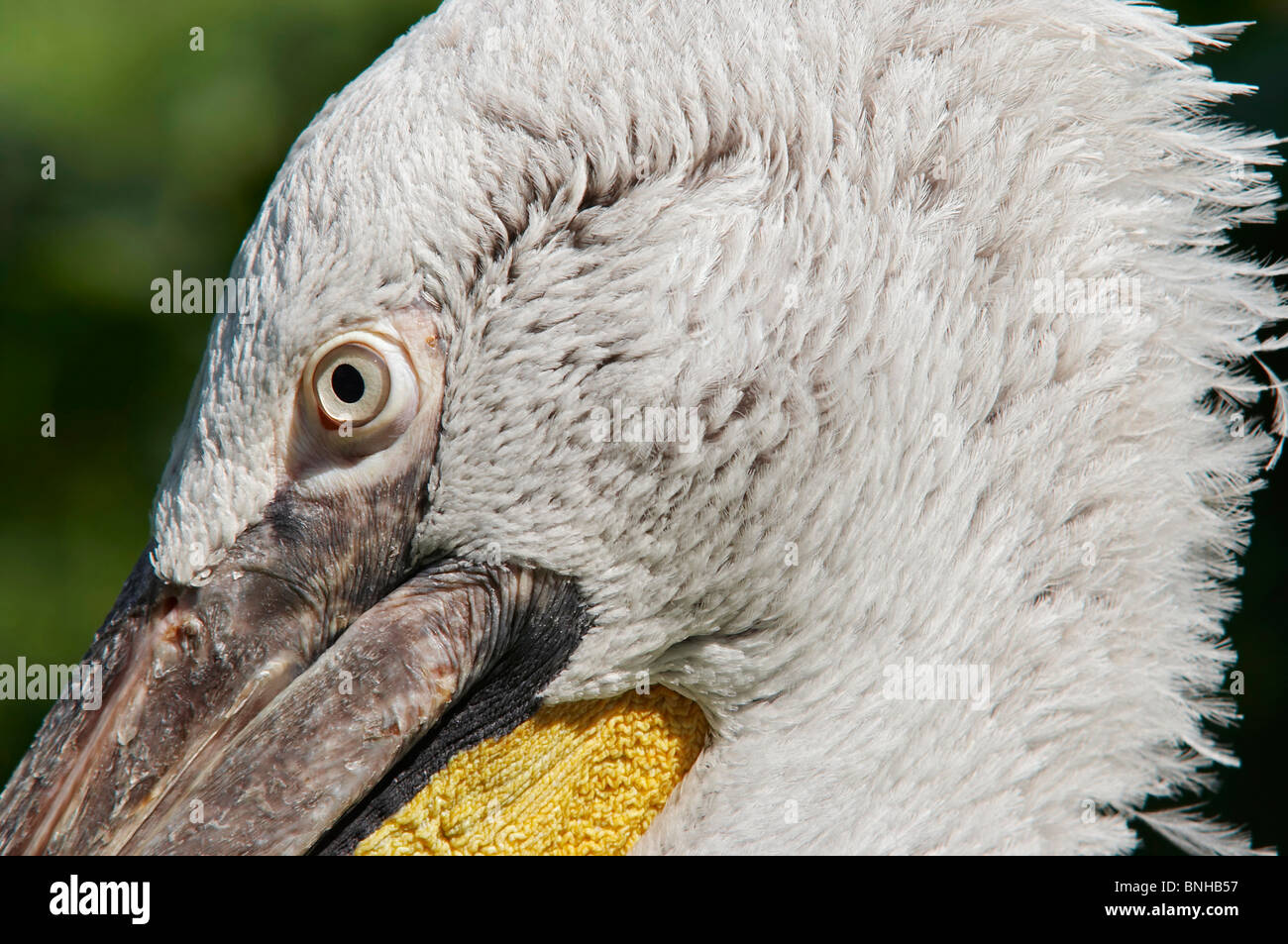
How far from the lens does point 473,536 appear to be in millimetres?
2232

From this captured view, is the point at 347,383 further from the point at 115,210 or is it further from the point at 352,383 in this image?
the point at 115,210

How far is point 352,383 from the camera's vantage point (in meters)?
2.19

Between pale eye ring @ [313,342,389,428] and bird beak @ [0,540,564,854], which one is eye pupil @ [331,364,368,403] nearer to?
pale eye ring @ [313,342,389,428]

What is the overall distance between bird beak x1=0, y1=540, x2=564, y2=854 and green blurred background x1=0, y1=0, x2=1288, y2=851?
149 inches

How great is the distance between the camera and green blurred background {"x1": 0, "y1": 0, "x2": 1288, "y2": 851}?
5.91 metres

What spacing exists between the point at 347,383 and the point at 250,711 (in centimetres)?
67

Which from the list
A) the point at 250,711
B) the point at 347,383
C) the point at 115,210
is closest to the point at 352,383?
the point at 347,383

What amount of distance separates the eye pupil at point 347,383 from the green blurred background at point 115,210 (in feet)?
13.5

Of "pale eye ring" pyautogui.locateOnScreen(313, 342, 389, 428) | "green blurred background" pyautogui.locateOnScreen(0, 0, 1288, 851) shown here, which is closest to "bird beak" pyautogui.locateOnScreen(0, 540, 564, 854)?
"pale eye ring" pyautogui.locateOnScreen(313, 342, 389, 428)

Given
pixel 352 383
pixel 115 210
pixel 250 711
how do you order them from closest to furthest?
pixel 352 383 → pixel 250 711 → pixel 115 210

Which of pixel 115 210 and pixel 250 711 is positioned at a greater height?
pixel 115 210

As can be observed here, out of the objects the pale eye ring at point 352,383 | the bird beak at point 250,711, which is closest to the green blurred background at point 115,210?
the bird beak at point 250,711

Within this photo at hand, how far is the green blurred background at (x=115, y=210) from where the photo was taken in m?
5.91
